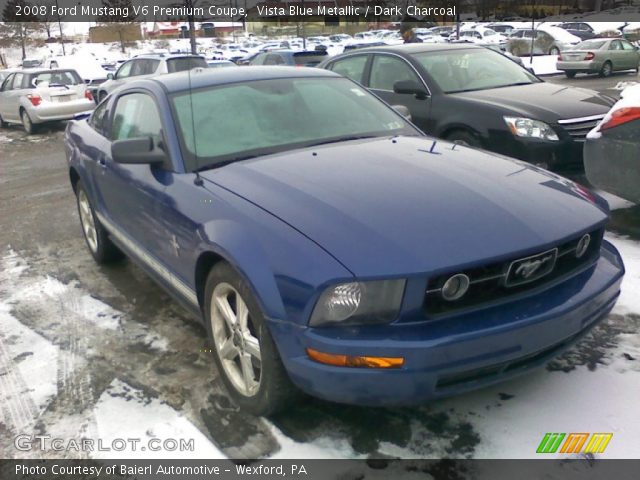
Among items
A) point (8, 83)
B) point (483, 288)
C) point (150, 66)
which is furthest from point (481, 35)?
point (483, 288)

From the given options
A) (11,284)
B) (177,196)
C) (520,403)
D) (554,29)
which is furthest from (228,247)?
(554,29)

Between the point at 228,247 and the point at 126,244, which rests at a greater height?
the point at 228,247

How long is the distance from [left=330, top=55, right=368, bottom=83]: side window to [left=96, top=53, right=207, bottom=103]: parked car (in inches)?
221

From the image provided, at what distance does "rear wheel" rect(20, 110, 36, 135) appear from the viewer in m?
14.2

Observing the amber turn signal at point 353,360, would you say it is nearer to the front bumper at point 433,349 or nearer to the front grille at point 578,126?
the front bumper at point 433,349

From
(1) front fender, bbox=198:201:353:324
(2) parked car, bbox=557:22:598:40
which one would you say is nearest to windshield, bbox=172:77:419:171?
(1) front fender, bbox=198:201:353:324

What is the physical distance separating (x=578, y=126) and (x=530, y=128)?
1.53 ft

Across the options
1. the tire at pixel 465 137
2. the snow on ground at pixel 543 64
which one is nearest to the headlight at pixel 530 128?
the tire at pixel 465 137

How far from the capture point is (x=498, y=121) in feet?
18.7

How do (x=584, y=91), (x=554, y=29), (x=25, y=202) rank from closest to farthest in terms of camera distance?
(x=584, y=91), (x=25, y=202), (x=554, y=29)

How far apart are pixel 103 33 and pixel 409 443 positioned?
205 ft

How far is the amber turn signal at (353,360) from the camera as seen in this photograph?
2.20m

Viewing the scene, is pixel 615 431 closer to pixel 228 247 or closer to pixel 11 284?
pixel 228 247

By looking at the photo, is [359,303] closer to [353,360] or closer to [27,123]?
[353,360]
